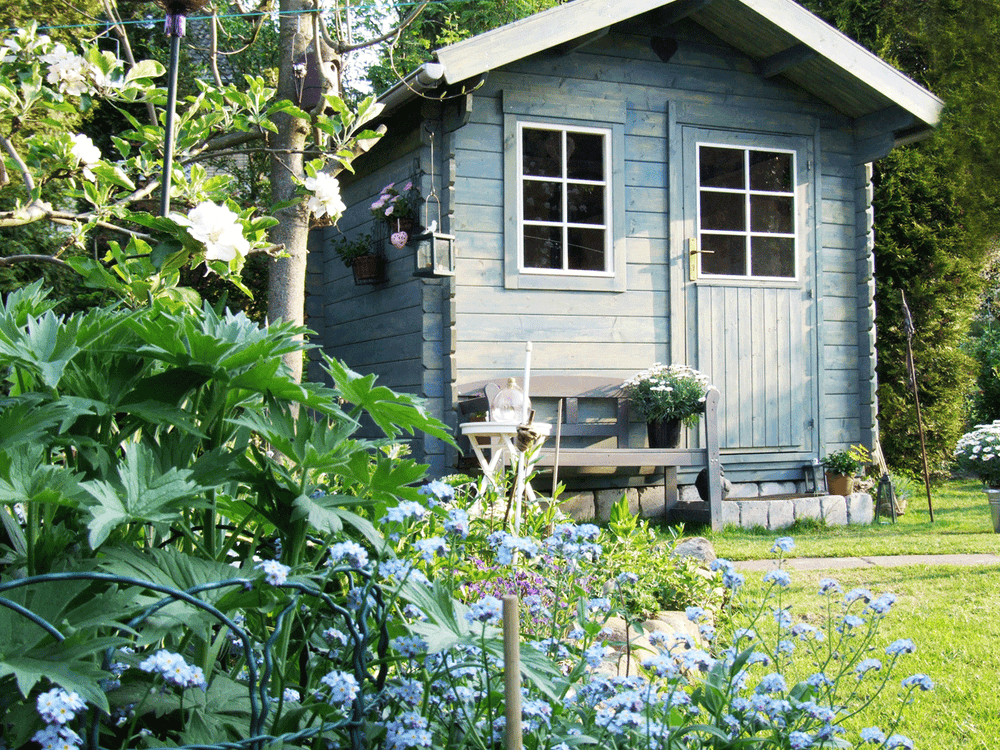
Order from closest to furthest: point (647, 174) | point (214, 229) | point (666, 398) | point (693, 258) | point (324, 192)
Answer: point (214, 229) < point (324, 192) < point (666, 398) < point (647, 174) < point (693, 258)

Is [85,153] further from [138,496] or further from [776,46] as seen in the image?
[776,46]

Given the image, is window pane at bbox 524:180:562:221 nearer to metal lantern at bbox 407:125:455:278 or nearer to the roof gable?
metal lantern at bbox 407:125:455:278

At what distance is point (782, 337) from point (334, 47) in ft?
13.9

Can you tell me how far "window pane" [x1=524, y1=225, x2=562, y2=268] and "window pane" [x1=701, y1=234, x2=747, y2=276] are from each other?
1.22 meters

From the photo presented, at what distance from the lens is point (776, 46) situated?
6.91 meters

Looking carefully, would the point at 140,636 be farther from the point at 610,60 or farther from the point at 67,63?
the point at 610,60

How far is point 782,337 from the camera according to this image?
7.14 meters

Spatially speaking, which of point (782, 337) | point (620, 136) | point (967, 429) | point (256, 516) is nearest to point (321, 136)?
point (256, 516)

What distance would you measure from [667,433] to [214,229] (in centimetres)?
512

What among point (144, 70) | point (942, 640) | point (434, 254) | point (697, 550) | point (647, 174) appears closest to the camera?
→ point (144, 70)

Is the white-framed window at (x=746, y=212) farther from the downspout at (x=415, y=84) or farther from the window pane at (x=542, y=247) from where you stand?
the downspout at (x=415, y=84)

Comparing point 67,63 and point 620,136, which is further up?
point 620,136

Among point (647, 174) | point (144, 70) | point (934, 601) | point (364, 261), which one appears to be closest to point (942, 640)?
point (934, 601)

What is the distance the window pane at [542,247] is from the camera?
6.52 meters
